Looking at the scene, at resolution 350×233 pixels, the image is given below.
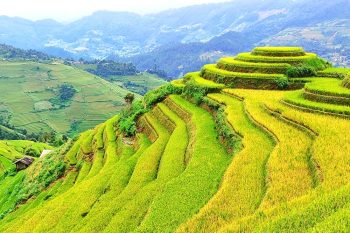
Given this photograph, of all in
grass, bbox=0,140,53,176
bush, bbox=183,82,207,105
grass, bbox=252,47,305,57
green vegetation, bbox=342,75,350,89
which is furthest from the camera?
grass, bbox=0,140,53,176

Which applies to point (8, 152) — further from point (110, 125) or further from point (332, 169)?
point (332, 169)

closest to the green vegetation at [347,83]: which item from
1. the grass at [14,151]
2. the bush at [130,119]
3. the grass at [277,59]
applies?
the grass at [277,59]

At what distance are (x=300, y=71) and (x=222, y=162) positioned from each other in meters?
17.2

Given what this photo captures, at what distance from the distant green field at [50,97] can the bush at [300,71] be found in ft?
339

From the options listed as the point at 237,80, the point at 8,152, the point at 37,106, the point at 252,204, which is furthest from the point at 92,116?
the point at 252,204

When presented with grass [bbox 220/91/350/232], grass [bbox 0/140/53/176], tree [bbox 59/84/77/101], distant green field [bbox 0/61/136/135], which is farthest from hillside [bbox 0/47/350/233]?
tree [bbox 59/84/77/101]

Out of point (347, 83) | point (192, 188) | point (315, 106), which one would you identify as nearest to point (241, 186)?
point (192, 188)

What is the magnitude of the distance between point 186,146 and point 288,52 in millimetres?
18342

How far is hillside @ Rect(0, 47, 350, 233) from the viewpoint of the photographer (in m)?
12.9

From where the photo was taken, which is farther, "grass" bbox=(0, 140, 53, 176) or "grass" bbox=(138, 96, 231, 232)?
"grass" bbox=(0, 140, 53, 176)

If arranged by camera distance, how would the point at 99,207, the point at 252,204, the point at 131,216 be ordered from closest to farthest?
the point at 252,204 < the point at 131,216 < the point at 99,207

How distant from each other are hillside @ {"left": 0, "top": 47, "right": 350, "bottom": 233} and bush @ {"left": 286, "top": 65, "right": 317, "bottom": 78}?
0.09 meters

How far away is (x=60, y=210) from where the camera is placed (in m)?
21.5

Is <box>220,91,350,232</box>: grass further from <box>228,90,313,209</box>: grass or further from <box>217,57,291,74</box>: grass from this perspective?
<box>217,57,291,74</box>: grass
